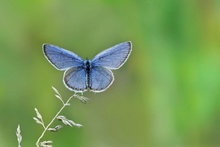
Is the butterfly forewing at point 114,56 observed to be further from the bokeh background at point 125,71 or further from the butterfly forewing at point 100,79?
the bokeh background at point 125,71

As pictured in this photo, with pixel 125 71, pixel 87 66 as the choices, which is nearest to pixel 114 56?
pixel 87 66

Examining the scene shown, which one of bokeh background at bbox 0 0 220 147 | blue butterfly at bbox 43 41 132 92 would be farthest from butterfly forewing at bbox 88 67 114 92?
bokeh background at bbox 0 0 220 147

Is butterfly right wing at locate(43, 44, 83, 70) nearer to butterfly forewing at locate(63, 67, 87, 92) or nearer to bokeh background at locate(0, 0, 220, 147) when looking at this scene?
butterfly forewing at locate(63, 67, 87, 92)

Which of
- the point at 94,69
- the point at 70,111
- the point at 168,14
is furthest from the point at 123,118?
the point at 94,69

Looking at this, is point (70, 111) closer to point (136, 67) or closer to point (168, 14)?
point (136, 67)

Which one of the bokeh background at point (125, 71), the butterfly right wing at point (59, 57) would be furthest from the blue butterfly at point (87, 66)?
the bokeh background at point (125, 71)

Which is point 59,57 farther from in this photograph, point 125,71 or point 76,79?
point 125,71
